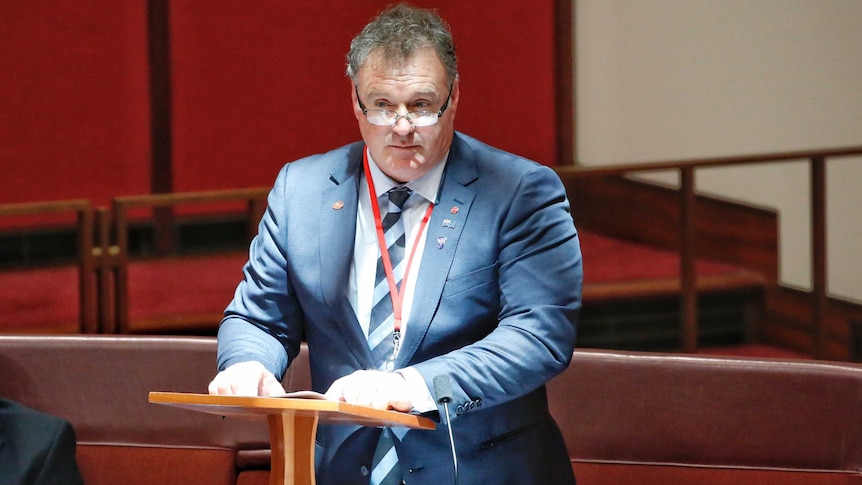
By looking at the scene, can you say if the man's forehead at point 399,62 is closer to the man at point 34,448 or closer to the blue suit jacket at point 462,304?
the blue suit jacket at point 462,304

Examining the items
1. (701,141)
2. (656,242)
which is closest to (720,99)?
(701,141)

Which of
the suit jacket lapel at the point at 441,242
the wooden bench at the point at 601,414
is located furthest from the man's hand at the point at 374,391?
the wooden bench at the point at 601,414

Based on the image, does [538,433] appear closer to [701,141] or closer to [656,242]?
[656,242]

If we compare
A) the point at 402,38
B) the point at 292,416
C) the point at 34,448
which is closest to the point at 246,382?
the point at 292,416

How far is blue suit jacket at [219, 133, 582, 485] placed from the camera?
2.01 metres

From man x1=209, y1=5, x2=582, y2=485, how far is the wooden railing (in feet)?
5.87

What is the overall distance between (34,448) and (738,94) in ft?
9.66

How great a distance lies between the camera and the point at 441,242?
6.77 feet

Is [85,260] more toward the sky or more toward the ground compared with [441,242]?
more toward the ground

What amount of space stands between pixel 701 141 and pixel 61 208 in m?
2.41

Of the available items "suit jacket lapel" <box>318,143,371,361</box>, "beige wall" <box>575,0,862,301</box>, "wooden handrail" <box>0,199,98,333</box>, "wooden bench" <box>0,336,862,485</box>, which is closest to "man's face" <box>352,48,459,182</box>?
"suit jacket lapel" <box>318,143,371,361</box>

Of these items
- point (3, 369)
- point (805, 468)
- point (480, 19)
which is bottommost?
point (805, 468)

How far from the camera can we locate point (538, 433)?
7.04ft

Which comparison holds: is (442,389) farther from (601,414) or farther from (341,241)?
(601,414)
